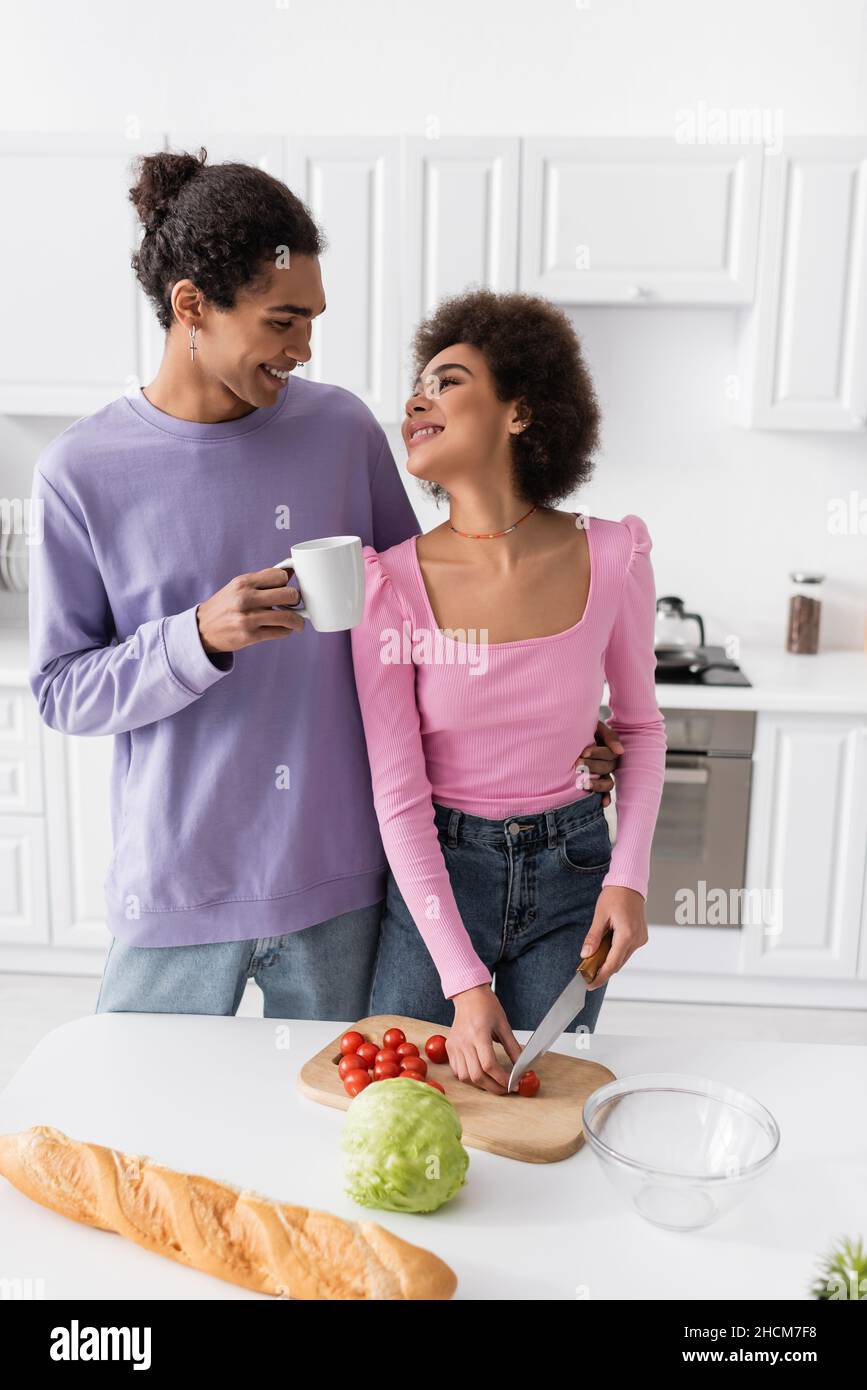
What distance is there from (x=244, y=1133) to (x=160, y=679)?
467 mm

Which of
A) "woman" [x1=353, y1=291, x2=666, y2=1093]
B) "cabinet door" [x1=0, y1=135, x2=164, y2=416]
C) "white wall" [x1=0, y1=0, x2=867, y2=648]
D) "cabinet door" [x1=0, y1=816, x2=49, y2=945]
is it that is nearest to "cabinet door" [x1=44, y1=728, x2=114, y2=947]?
"cabinet door" [x1=0, y1=816, x2=49, y2=945]

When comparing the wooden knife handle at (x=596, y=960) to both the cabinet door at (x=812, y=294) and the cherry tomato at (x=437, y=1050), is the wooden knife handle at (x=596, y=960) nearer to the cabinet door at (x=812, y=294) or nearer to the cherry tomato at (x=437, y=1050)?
the cherry tomato at (x=437, y=1050)

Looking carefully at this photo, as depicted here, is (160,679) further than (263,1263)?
Yes

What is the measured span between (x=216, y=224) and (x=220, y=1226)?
3.21ft

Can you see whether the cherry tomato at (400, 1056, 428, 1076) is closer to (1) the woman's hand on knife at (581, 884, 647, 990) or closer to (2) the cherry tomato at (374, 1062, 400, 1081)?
(2) the cherry tomato at (374, 1062, 400, 1081)

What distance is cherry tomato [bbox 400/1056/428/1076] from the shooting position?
1.20m

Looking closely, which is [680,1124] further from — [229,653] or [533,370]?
[533,370]

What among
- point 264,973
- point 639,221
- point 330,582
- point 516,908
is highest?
point 639,221

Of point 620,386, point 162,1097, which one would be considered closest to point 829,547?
point 620,386

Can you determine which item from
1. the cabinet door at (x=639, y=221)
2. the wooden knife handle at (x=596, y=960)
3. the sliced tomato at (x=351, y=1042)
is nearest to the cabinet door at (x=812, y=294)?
the cabinet door at (x=639, y=221)

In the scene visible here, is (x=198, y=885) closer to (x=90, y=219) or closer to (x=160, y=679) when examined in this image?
(x=160, y=679)

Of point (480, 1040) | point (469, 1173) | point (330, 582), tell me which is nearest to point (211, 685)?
point (330, 582)

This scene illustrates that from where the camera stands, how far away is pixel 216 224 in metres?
1.31

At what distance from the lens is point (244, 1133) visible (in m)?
1.14
